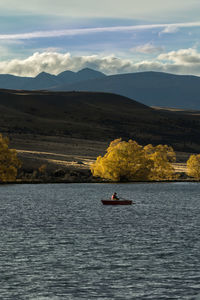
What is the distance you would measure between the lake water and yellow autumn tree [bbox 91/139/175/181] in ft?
115

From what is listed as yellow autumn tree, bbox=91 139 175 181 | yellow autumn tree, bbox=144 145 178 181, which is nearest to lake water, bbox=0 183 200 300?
yellow autumn tree, bbox=91 139 175 181

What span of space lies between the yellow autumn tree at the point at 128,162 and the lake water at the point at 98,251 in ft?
115

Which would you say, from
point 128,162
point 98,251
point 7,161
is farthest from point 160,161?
point 98,251

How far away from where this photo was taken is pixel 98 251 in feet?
150

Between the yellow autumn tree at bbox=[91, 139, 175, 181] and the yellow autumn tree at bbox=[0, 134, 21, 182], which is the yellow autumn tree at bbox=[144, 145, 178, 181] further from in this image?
the yellow autumn tree at bbox=[0, 134, 21, 182]

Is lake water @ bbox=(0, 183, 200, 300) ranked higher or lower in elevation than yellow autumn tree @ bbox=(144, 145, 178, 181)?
lower

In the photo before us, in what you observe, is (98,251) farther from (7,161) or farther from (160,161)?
(160,161)

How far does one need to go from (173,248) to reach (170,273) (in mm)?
9834

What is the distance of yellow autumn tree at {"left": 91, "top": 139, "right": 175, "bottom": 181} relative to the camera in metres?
127

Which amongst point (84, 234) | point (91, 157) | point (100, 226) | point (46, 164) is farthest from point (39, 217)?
point (91, 157)

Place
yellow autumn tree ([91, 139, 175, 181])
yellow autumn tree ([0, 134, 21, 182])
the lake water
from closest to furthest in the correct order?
the lake water
yellow autumn tree ([0, 134, 21, 182])
yellow autumn tree ([91, 139, 175, 181])

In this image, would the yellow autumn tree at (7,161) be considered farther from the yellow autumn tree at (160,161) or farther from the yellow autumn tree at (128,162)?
the yellow autumn tree at (160,161)

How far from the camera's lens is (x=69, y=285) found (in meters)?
34.2

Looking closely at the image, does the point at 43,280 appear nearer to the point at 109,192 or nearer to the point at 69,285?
the point at 69,285
